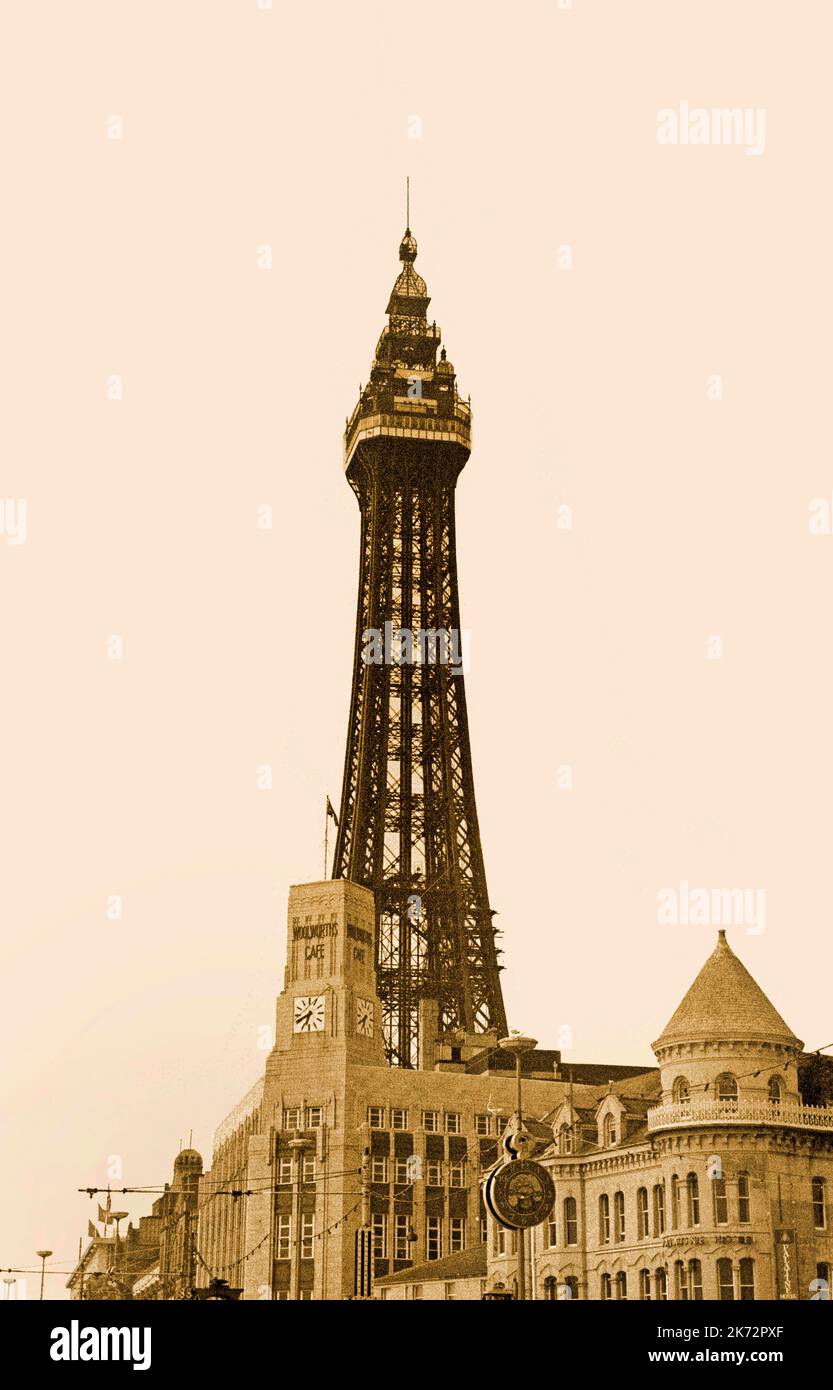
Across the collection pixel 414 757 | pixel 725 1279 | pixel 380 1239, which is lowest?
pixel 725 1279

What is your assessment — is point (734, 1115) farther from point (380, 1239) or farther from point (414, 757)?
point (414, 757)

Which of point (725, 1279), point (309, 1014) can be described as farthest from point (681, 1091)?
point (309, 1014)

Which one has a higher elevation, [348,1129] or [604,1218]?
[348,1129]

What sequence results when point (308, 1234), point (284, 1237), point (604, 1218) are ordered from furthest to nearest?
point (284, 1237) < point (308, 1234) < point (604, 1218)

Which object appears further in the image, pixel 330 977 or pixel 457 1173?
pixel 330 977

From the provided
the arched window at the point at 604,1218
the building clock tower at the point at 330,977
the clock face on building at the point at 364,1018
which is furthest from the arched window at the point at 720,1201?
the clock face on building at the point at 364,1018
